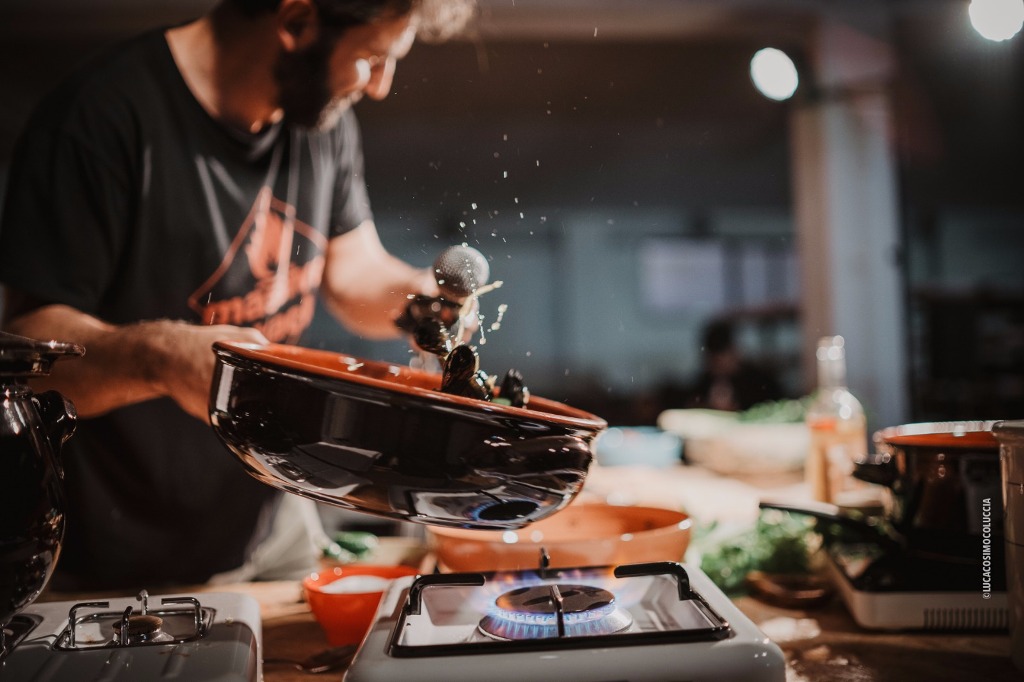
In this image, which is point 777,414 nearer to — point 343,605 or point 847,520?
point 847,520

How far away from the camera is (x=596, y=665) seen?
A: 61 cm

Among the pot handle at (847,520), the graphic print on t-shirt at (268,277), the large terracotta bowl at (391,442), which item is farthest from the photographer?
the graphic print on t-shirt at (268,277)

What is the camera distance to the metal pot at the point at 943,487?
2.98ft

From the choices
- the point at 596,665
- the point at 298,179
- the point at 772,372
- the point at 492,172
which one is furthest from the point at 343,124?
the point at 772,372

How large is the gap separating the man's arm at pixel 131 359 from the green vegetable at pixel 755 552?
0.73 meters

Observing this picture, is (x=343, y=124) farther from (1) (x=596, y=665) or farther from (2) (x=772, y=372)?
(2) (x=772, y=372)

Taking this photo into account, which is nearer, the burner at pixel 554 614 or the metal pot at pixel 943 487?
the burner at pixel 554 614

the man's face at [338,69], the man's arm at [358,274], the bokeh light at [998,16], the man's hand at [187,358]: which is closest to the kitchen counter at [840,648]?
the man's hand at [187,358]

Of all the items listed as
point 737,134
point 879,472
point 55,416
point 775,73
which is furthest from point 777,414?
point 737,134

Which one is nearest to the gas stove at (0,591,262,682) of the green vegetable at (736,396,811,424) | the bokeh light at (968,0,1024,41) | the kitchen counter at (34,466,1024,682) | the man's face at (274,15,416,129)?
the kitchen counter at (34,466,1024,682)

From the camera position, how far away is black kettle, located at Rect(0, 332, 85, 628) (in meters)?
0.64

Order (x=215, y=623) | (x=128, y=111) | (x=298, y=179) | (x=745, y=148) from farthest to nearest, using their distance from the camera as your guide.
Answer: (x=745, y=148), (x=298, y=179), (x=128, y=111), (x=215, y=623)

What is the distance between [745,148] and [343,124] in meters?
5.63

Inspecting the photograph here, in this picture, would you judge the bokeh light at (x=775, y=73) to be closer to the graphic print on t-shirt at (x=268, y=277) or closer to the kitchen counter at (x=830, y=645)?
the graphic print on t-shirt at (x=268, y=277)
